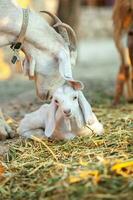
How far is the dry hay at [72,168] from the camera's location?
3.11 meters

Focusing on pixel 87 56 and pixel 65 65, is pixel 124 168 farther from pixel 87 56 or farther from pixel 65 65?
pixel 87 56

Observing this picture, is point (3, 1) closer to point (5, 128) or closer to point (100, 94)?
point (5, 128)

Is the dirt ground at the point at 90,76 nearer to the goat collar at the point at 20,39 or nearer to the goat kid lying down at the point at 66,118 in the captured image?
the goat kid lying down at the point at 66,118

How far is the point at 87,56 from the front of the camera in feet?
50.1

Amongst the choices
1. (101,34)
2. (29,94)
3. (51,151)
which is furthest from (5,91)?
(101,34)

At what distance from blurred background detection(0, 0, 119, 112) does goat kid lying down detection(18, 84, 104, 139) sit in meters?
2.21

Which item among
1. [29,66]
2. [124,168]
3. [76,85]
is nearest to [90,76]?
[29,66]

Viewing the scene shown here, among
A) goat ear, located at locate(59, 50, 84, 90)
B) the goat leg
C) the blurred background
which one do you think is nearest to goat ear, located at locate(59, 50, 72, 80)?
goat ear, located at locate(59, 50, 84, 90)

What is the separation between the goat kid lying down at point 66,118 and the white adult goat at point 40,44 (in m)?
0.18

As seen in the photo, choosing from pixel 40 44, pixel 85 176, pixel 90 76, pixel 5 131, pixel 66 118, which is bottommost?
pixel 85 176

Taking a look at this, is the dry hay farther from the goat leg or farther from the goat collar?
the goat collar

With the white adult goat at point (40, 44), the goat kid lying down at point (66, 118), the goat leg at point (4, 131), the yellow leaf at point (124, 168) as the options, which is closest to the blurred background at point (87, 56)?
the goat leg at point (4, 131)

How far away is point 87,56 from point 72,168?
39.0ft

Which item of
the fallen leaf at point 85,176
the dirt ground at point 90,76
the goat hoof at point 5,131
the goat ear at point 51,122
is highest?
the dirt ground at point 90,76
